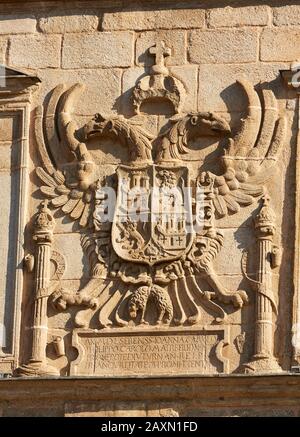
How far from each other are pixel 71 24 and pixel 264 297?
109 inches

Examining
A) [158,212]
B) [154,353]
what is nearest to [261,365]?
[154,353]

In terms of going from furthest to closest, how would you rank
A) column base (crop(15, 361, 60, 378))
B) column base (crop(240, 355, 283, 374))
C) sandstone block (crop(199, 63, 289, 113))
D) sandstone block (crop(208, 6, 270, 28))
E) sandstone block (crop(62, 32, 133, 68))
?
sandstone block (crop(62, 32, 133, 68)) < sandstone block (crop(208, 6, 270, 28)) < sandstone block (crop(199, 63, 289, 113)) < column base (crop(15, 361, 60, 378)) < column base (crop(240, 355, 283, 374))

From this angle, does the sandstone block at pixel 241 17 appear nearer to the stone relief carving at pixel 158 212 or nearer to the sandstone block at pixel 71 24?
the stone relief carving at pixel 158 212

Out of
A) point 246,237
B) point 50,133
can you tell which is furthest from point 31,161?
point 246,237

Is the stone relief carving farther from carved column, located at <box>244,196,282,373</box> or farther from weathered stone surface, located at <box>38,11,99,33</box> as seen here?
weathered stone surface, located at <box>38,11,99,33</box>

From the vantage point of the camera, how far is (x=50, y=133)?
21797 mm

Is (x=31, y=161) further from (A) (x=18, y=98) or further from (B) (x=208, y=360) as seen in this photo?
(B) (x=208, y=360)

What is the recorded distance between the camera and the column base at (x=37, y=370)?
68.9 ft

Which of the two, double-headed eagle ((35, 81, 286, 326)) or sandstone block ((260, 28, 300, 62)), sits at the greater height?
sandstone block ((260, 28, 300, 62))

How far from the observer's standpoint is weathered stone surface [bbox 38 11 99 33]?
22.0 meters

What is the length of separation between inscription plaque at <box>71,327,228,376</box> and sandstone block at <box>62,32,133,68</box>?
2.19m

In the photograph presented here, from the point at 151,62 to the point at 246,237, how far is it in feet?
5.34

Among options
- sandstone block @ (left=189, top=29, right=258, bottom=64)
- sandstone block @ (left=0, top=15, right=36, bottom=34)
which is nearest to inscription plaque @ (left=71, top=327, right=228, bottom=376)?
sandstone block @ (left=189, top=29, right=258, bottom=64)

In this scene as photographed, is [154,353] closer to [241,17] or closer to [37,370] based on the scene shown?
[37,370]
